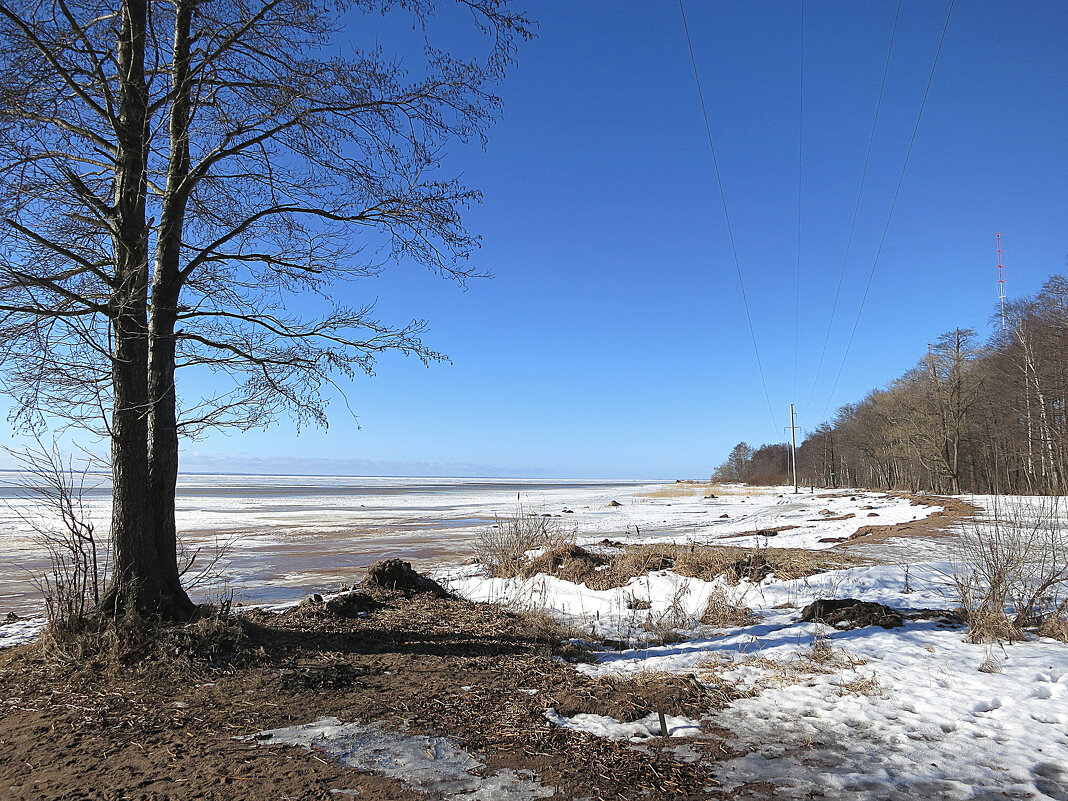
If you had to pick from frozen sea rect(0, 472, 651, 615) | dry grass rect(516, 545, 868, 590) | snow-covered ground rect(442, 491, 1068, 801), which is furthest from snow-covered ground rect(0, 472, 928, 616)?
snow-covered ground rect(442, 491, 1068, 801)

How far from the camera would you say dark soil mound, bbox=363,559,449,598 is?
25.9ft

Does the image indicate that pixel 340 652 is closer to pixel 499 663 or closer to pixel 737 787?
pixel 499 663

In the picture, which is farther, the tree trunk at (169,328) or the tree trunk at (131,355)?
the tree trunk at (169,328)

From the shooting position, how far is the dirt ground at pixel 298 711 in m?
2.92

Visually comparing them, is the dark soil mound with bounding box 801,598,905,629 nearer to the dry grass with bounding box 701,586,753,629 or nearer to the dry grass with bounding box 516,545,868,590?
the dry grass with bounding box 701,586,753,629

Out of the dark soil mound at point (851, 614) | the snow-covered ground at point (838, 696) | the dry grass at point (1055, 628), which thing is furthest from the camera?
the dark soil mound at point (851, 614)

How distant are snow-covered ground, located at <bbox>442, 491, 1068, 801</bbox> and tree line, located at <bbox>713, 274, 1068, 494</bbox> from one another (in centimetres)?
221

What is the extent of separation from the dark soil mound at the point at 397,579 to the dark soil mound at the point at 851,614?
458cm

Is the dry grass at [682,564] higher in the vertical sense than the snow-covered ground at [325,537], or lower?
higher

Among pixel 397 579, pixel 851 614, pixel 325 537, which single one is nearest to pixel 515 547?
pixel 397 579

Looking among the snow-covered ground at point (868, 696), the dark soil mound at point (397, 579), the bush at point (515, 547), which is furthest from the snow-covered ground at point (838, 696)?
the bush at point (515, 547)

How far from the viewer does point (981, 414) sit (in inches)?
1515

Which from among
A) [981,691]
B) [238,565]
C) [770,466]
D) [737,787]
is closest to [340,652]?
[737,787]

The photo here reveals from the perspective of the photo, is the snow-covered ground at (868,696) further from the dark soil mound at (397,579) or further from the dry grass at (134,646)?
the dry grass at (134,646)
